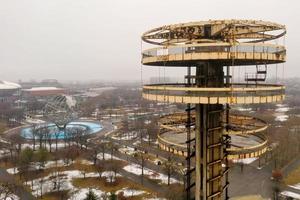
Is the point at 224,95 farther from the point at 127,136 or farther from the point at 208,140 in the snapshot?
the point at 127,136

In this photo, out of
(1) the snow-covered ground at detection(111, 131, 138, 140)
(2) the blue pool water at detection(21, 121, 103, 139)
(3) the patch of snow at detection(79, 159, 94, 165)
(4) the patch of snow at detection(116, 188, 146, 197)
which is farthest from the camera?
(1) the snow-covered ground at detection(111, 131, 138, 140)

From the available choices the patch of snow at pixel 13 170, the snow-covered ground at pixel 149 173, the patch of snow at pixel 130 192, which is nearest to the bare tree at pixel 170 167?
the snow-covered ground at pixel 149 173

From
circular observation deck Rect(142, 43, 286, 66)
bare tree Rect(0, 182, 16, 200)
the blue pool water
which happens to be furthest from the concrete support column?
the blue pool water

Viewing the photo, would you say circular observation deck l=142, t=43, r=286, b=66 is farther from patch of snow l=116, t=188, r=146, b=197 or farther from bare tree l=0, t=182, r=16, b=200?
bare tree l=0, t=182, r=16, b=200

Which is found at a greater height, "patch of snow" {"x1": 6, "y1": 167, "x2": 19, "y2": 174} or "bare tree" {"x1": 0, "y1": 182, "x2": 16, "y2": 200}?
"bare tree" {"x1": 0, "y1": 182, "x2": 16, "y2": 200}

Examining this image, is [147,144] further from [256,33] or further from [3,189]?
[256,33]

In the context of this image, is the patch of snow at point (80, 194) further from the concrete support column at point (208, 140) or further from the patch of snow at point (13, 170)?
the concrete support column at point (208, 140)

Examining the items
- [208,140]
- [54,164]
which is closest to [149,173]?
[54,164]

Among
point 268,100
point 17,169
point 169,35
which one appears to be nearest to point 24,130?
point 17,169

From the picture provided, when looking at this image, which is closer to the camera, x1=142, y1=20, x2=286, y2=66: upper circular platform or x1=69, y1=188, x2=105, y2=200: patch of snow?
x1=142, y1=20, x2=286, y2=66: upper circular platform
